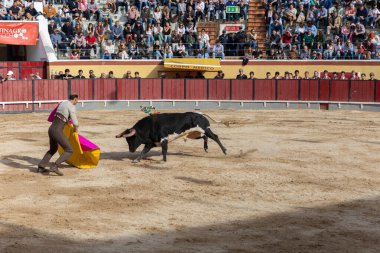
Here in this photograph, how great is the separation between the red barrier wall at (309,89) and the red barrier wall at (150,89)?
5755mm

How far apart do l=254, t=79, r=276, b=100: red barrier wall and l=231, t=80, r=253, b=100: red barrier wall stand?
256mm

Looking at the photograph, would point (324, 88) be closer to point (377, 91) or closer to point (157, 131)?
point (377, 91)

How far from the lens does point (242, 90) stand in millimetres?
32031

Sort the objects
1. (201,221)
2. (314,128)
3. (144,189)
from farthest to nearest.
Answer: (314,128)
(144,189)
(201,221)

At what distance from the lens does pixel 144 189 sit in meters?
13.2

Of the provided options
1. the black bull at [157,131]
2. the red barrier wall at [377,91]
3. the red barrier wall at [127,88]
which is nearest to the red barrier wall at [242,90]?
the red barrier wall at [127,88]

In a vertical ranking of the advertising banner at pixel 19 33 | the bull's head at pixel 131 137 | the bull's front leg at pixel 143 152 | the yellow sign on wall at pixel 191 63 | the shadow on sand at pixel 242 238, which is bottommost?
the shadow on sand at pixel 242 238

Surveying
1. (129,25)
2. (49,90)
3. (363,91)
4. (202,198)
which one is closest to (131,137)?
(202,198)

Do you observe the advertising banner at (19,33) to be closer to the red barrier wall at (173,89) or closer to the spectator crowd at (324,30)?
the red barrier wall at (173,89)

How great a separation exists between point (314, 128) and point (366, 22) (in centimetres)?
1083

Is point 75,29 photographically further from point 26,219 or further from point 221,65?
point 26,219

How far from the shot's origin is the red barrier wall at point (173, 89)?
32219 mm

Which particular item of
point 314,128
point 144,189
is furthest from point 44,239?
point 314,128

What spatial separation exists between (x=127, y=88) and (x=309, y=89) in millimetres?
7264
